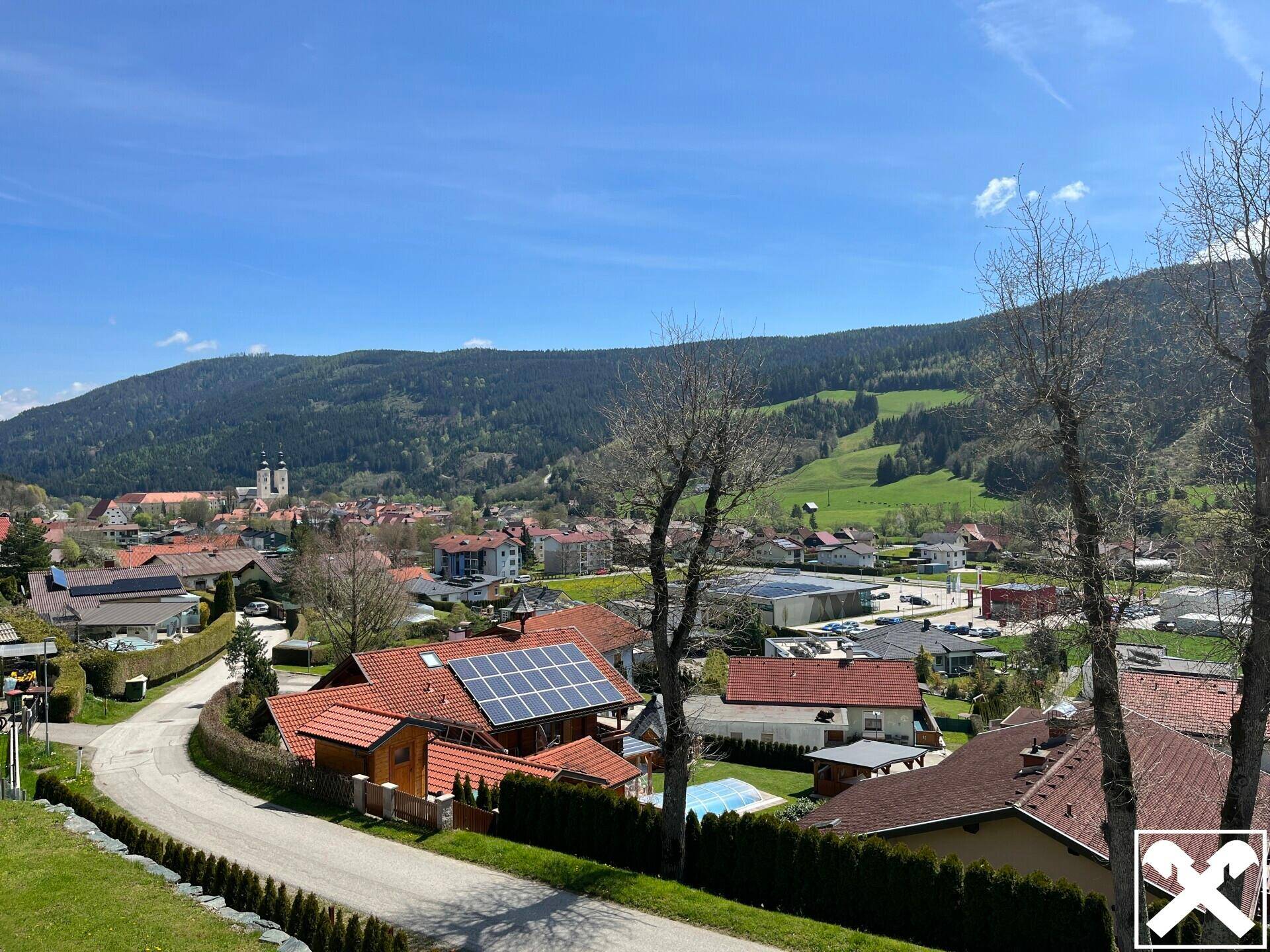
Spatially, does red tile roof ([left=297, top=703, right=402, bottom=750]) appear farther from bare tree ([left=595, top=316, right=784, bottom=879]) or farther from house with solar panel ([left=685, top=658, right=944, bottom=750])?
house with solar panel ([left=685, top=658, right=944, bottom=750])

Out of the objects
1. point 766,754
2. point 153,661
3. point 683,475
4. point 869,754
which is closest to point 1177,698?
point 869,754

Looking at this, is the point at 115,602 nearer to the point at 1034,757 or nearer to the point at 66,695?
the point at 66,695

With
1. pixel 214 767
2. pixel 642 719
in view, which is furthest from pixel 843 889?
pixel 642 719

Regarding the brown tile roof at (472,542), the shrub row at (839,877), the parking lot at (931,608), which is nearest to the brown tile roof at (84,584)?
the shrub row at (839,877)

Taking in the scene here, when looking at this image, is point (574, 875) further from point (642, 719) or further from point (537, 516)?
point (537, 516)

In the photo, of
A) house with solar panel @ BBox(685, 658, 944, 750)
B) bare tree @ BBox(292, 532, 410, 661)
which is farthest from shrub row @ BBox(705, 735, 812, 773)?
bare tree @ BBox(292, 532, 410, 661)

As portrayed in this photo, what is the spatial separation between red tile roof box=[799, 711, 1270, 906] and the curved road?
5.33 m

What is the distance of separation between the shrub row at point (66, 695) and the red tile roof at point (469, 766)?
1493cm

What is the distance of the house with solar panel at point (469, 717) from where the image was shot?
1711 centimetres

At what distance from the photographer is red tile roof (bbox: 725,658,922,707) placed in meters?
34.5

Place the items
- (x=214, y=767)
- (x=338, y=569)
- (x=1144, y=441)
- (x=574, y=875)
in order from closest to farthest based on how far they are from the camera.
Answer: (x=1144, y=441) < (x=574, y=875) < (x=214, y=767) < (x=338, y=569)

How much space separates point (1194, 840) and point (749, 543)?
Answer: 732 centimetres

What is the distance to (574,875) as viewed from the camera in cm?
1266

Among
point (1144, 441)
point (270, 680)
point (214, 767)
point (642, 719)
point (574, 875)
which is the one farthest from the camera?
point (642, 719)
